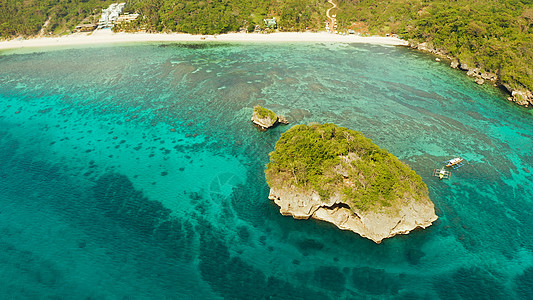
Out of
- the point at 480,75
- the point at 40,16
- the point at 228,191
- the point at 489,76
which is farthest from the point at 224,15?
the point at 228,191

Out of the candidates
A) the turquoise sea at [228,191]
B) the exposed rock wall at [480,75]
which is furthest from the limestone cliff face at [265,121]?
the exposed rock wall at [480,75]

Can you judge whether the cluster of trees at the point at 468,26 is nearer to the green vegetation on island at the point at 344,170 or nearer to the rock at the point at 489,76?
the rock at the point at 489,76

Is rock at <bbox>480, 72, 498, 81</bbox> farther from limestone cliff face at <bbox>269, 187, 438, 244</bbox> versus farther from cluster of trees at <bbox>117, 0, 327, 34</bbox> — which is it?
cluster of trees at <bbox>117, 0, 327, 34</bbox>

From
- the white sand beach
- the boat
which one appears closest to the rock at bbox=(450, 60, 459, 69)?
the white sand beach

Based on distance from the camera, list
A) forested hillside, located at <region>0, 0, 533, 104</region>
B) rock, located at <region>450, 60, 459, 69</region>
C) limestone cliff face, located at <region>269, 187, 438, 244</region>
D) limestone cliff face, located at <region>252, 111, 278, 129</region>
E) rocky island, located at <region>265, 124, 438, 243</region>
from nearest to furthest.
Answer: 1. limestone cliff face, located at <region>269, 187, 438, 244</region>
2. rocky island, located at <region>265, 124, 438, 243</region>
3. limestone cliff face, located at <region>252, 111, 278, 129</region>
4. forested hillside, located at <region>0, 0, 533, 104</region>
5. rock, located at <region>450, 60, 459, 69</region>

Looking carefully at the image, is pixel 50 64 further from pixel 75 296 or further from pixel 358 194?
pixel 358 194

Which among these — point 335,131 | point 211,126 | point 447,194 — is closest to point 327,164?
point 335,131

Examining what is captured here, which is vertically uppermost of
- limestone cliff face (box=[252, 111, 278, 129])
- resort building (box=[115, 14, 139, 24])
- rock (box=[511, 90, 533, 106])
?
resort building (box=[115, 14, 139, 24])
